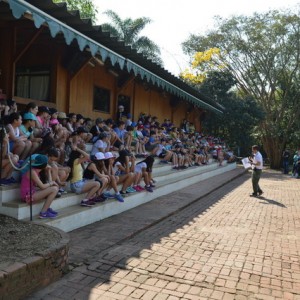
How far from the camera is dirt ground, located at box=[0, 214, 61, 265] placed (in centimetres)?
399

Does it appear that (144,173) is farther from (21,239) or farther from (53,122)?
(21,239)

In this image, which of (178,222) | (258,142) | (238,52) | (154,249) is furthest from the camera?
(258,142)

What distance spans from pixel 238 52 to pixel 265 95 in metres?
4.38

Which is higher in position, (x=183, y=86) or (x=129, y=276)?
(x=183, y=86)

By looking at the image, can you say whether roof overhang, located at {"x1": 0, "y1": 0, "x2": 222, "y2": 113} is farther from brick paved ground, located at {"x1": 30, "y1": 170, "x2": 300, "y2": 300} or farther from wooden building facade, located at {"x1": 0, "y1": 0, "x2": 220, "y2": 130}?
brick paved ground, located at {"x1": 30, "y1": 170, "x2": 300, "y2": 300}

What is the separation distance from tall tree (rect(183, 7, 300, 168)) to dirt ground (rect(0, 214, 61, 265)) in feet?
85.0

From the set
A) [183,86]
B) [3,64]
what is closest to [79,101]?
[3,64]

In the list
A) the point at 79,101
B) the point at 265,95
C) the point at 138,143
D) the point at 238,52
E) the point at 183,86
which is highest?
the point at 238,52

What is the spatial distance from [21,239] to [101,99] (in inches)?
355

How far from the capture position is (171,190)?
11195 mm

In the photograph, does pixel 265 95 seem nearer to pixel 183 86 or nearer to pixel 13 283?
pixel 183 86

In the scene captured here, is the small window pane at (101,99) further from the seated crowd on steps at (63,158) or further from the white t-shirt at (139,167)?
the white t-shirt at (139,167)

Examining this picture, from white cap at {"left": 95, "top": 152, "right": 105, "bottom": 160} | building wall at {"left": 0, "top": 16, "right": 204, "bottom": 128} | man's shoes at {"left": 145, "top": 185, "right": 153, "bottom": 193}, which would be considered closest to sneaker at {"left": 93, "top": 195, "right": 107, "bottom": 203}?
white cap at {"left": 95, "top": 152, "right": 105, "bottom": 160}

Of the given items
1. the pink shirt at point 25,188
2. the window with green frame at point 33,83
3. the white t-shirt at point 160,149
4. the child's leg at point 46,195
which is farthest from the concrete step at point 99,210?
the window with green frame at point 33,83
